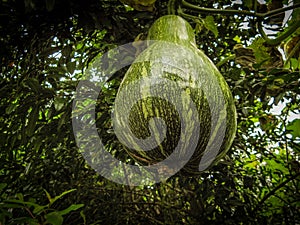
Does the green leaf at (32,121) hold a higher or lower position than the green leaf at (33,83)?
lower

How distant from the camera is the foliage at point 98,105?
0.91 metres

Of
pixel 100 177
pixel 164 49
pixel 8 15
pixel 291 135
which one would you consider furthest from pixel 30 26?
pixel 291 135

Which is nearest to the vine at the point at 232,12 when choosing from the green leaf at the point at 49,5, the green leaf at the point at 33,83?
the green leaf at the point at 49,5

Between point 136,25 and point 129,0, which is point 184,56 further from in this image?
point 136,25

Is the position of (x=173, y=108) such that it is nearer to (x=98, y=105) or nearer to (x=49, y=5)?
(x=49, y=5)

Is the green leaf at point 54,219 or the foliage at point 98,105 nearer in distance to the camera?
the green leaf at point 54,219

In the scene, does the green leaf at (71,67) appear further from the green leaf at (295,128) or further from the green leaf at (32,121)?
the green leaf at (295,128)

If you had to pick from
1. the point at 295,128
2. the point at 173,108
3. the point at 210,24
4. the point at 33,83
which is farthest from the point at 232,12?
the point at 295,128

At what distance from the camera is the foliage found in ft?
2.98

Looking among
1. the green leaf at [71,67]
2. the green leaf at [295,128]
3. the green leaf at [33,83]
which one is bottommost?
the green leaf at [295,128]

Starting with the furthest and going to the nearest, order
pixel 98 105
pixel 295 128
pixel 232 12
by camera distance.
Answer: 1. pixel 295 128
2. pixel 98 105
3. pixel 232 12

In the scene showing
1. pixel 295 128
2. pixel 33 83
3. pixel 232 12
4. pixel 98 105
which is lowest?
pixel 295 128

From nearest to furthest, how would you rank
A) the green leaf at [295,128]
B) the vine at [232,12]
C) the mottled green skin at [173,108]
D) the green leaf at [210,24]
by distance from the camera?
the mottled green skin at [173,108], the vine at [232,12], the green leaf at [210,24], the green leaf at [295,128]

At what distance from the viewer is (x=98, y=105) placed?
3.66 feet
